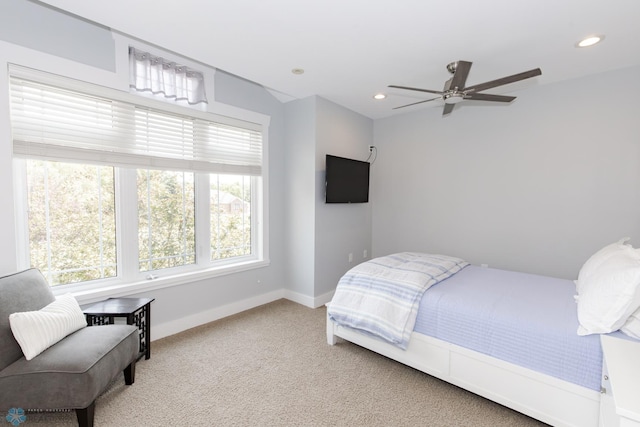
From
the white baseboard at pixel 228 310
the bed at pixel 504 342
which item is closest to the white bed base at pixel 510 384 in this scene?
the bed at pixel 504 342

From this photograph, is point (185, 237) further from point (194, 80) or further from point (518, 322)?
point (518, 322)

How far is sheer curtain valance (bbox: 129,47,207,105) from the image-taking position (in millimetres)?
2607

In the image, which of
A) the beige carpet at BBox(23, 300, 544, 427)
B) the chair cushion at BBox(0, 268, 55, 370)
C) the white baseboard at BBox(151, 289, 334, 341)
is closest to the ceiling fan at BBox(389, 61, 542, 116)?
the beige carpet at BBox(23, 300, 544, 427)

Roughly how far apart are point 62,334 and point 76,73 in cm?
193

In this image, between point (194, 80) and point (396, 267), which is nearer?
point (396, 267)

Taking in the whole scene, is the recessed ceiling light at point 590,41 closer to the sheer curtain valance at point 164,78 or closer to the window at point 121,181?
the window at point 121,181

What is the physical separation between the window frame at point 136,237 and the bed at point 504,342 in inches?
60.0

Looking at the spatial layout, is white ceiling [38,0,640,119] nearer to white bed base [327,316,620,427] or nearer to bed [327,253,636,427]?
bed [327,253,636,427]

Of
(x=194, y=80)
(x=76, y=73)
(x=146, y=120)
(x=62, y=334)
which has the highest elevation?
(x=194, y=80)

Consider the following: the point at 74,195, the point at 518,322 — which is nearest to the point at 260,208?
the point at 74,195

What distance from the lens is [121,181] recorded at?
8.61 ft

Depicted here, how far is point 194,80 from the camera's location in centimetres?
301

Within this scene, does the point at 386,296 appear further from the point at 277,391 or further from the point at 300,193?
the point at 300,193

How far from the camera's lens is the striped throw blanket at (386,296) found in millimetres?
2215
